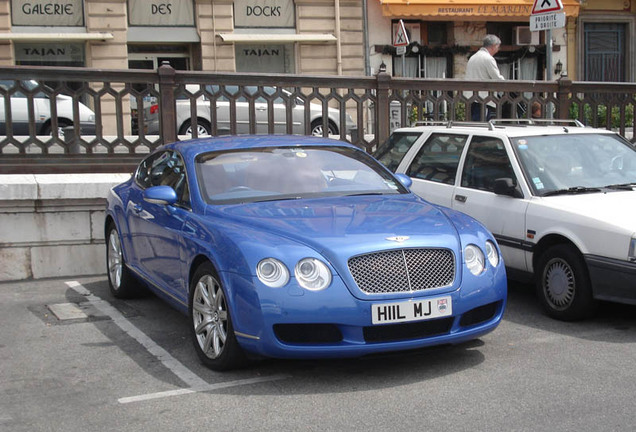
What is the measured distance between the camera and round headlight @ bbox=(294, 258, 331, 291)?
5125 mm

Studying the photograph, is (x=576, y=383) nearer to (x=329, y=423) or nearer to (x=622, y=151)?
(x=329, y=423)

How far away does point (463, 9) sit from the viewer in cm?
2547

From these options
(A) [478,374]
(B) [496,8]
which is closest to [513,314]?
(A) [478,374]

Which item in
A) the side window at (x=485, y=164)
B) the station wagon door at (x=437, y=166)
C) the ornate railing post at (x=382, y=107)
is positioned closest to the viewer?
the side window at (x=485, y=164)

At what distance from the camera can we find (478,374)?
539 cm

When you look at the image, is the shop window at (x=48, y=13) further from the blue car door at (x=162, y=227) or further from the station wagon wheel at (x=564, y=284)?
the station wagon wheel at (x=564, y=284)

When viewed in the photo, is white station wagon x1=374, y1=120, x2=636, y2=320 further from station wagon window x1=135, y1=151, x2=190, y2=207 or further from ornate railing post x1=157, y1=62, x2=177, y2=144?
ornate railing post x1=157, y1=62, x2=177, y2=144

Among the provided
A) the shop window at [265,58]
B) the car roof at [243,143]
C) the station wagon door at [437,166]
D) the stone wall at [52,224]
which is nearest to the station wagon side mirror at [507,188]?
the station wagon door at [437,166]

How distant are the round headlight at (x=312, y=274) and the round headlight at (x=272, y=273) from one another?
0.08 metres

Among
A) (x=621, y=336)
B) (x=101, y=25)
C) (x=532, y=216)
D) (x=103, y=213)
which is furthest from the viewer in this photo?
(x=101, y=25)

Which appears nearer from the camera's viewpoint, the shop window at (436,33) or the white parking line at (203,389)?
the white parking line at (203,389)

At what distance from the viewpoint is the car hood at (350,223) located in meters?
5.29

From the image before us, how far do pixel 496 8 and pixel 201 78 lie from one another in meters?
17.4

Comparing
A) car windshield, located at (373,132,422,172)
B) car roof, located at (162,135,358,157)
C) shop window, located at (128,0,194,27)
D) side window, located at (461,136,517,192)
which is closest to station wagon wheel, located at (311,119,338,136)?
shop window, located at (128,0,194,27)
